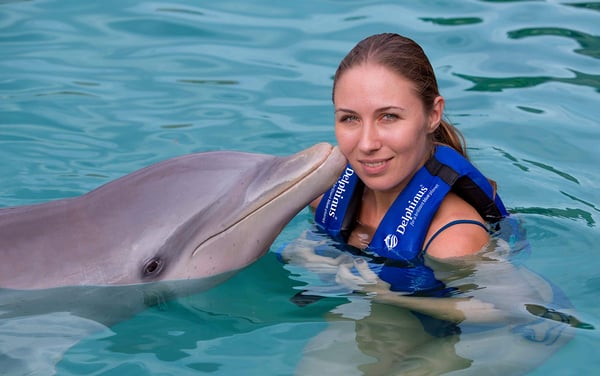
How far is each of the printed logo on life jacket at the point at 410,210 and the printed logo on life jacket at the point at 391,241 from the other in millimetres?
59

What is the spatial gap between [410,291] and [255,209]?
1116mm

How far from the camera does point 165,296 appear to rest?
618cm

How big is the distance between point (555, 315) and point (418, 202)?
1.11 metres

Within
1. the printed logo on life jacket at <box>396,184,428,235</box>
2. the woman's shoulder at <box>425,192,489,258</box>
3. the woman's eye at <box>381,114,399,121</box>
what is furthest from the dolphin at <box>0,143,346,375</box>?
the woman's shoulder at <box>425,192,489,258</box>

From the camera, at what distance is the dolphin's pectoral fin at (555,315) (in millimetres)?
6027

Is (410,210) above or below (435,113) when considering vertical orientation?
below

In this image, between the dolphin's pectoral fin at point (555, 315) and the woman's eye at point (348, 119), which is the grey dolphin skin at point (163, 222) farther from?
the dolphin's pectoral fin at point (555, 315)

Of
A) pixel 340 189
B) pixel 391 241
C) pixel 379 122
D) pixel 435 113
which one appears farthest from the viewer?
pixel 340 189

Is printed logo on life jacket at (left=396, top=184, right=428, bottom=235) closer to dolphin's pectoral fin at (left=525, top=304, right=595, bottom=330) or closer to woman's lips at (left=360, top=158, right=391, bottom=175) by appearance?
woman's lips at (left=360, top=158, right=391, bottom=175)

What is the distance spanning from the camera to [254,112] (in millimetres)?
9914

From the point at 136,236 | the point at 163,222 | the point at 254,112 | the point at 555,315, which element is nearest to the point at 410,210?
the point at 555,315

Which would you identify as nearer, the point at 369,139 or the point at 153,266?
the point at 153,266

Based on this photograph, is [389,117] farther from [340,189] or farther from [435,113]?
[340,189]

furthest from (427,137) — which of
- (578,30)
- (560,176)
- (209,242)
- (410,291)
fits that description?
(578,30)
